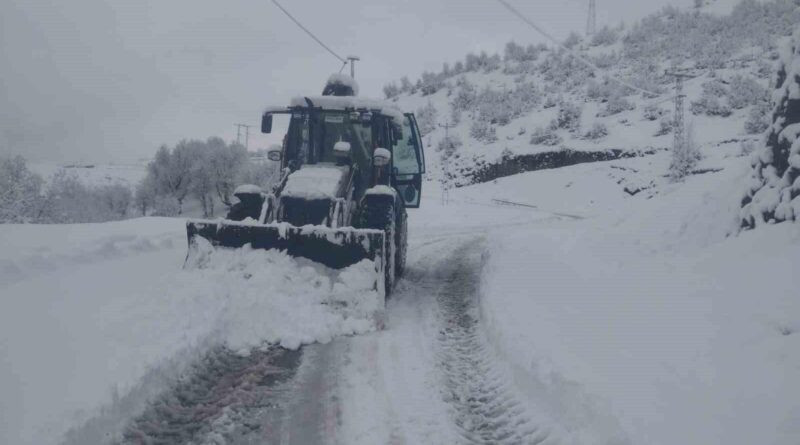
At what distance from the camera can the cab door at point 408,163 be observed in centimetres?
831

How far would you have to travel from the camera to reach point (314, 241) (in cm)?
593

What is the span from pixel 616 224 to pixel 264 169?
3218 centimetres

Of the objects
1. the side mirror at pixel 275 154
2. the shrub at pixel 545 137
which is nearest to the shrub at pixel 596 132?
the shrub at pixel 545 137

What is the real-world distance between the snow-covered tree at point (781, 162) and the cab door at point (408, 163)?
453cm

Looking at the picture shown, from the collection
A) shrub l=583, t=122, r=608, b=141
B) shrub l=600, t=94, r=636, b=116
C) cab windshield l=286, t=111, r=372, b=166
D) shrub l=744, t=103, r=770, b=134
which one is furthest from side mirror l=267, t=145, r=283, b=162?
shrub l=600, t=94, r=636, b=116

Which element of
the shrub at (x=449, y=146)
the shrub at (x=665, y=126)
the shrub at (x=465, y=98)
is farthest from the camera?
the shrub at (x=465, y=98)

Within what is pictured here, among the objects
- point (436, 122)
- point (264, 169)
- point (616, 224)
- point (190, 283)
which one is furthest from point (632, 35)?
point (190, 283)

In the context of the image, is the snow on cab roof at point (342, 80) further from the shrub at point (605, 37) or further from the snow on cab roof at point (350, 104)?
the shrub at point (605, 37)

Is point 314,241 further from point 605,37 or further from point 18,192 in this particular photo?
point 605,37

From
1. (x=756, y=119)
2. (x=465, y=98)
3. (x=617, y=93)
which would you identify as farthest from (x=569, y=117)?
(x=465, y=98)

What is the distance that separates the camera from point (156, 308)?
4.84m

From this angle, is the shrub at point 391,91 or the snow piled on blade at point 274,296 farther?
the shrub at point 391,91

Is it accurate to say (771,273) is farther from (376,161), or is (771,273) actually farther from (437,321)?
(376,161)

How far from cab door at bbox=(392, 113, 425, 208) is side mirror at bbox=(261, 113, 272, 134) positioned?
6.46 ft
